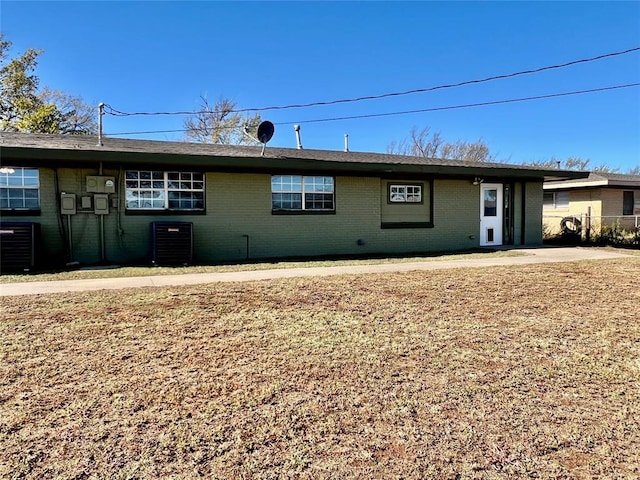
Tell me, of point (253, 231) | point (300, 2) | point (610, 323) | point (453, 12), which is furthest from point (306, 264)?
point (453, 12)

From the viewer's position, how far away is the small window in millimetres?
19658

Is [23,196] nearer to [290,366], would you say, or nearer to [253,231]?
[253,231]

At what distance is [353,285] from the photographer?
686 centimetres

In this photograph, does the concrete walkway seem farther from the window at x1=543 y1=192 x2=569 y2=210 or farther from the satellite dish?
the window at x1=543 y1=192 x2=569 y2=210

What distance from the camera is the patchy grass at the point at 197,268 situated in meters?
7.68

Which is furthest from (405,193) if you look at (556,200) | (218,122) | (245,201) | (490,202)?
(218,122)

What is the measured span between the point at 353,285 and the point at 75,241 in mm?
6722

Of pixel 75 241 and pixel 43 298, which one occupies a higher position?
pixel 75 241

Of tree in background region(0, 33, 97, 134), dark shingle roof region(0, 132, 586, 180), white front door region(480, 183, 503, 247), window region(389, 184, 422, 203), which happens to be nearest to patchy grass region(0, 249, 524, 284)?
window region(389, 184, 422, 203)

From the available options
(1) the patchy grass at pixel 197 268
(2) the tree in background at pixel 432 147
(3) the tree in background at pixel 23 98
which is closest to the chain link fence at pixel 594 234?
(1) the patchy grass at pixel 197 268

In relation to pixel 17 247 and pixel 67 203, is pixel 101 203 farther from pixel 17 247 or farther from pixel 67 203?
pixel 17 247

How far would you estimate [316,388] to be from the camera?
3141mm

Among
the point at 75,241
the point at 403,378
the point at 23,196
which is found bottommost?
the point at 403,378

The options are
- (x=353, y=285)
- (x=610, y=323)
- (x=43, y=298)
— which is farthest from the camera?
(x=353, y=285)
